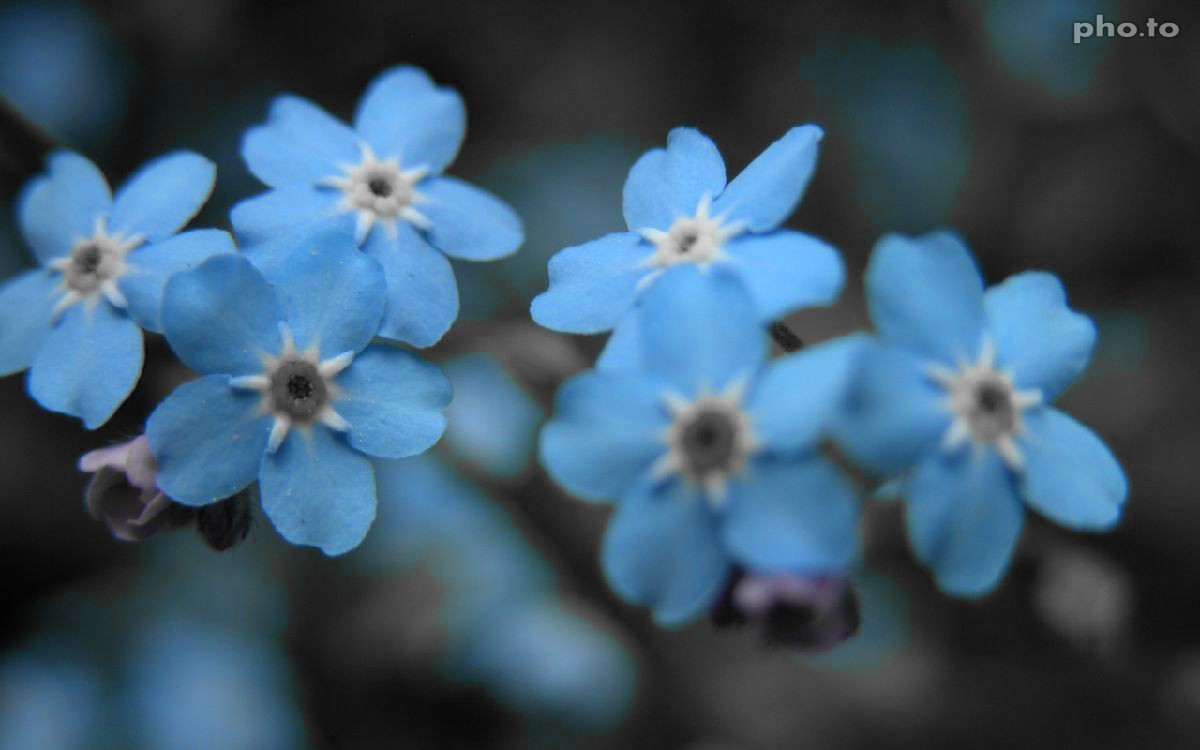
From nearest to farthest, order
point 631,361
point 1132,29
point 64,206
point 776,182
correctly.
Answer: point 631,361 → point 776,182 → point 64,206 → point 1132,29

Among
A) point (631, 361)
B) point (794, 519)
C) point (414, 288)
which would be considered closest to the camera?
point (794, 519)

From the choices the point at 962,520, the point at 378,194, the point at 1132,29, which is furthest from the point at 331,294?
the point at 1132,29

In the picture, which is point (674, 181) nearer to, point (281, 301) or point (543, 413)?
point (281, 301)

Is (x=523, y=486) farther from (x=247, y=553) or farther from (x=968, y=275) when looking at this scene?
(x=968, y=275)

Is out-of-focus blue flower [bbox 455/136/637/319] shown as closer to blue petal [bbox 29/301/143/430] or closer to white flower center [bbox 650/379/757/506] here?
blue petal [bbox 29/301/143/430]

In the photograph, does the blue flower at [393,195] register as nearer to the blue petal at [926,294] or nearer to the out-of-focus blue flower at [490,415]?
the blue petal at [926,294]

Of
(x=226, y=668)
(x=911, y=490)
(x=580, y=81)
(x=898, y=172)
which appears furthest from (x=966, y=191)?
(x=226, y=668)
